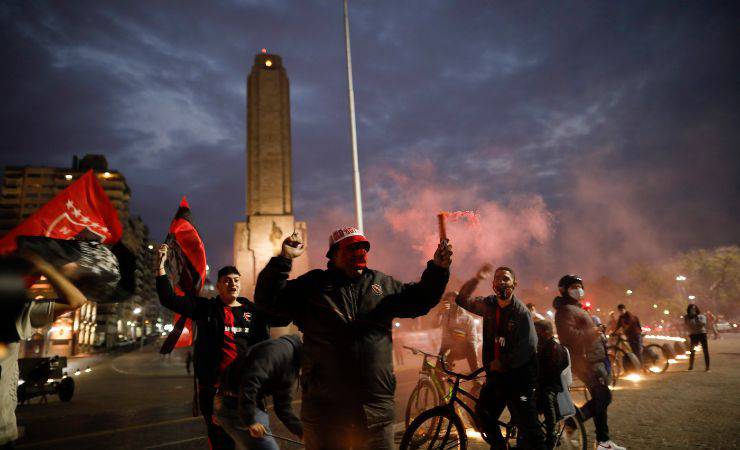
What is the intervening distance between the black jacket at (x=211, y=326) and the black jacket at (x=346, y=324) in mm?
1116

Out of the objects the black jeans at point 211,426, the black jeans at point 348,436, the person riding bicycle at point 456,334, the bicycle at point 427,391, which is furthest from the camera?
the person riding bicycle at point 456,334

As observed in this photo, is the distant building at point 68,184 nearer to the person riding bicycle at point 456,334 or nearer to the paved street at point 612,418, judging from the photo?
the paved street at point 612,418

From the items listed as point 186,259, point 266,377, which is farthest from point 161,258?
point 266,377

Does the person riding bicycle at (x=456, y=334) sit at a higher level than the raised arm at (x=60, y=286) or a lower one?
lower

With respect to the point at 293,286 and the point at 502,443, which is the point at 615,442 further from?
the point at 293,286

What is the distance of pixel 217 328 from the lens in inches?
167

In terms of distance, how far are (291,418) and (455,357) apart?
14.6ft

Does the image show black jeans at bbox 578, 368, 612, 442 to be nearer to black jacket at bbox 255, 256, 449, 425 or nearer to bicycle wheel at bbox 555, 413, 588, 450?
bicycle wheel at bbox 555, 413, 588, 450

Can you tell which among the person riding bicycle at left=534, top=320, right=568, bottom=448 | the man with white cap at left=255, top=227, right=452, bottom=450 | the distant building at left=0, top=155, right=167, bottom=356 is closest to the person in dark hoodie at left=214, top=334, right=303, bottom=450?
the man with white cap at left=255, top=227, right=452, bottom=450

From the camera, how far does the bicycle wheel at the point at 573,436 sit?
16.0 feet

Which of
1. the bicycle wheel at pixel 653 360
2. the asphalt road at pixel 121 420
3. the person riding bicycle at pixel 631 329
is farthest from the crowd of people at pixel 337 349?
the bicycle wheel at pixel 653 360

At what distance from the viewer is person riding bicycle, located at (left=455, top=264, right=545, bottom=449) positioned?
4254 mm

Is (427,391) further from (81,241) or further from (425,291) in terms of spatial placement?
(81,241)

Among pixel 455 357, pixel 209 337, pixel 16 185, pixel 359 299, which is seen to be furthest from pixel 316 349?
pixel 16 185
